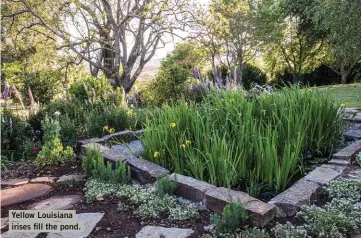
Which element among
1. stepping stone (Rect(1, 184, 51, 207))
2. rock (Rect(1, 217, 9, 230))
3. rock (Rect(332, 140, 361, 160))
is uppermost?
rock (Rect(332, 140, 361, 160))

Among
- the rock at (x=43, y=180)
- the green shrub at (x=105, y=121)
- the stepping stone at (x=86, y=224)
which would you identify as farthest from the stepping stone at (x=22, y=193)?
the green shrub at (x=105, y=121)

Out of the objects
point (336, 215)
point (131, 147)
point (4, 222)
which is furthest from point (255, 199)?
point (131, 147)

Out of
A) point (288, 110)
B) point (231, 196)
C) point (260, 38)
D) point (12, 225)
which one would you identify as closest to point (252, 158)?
point (231, 196)

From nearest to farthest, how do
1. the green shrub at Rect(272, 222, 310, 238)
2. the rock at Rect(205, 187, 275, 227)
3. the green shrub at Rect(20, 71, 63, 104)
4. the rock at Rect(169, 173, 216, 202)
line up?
1. the green shrub at Rect(272, 222, 310, 238)
2. the rock at Rect(205, 187, 275, 227)
3. the rock at Rect(169, 173, 216, 202)
4. the green shrub at Rect(20, 71, 63, 104)

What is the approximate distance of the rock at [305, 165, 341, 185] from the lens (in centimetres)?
219

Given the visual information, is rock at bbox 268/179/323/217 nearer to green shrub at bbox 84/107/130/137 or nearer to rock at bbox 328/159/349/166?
rock at bbox 328/159/349/166

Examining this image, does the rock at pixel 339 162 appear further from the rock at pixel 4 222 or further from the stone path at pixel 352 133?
the rock at pixel 4 222

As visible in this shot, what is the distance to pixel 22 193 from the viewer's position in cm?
252

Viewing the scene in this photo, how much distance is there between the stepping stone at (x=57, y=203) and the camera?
2.26 m

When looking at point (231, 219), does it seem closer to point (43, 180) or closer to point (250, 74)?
point (43, 180)

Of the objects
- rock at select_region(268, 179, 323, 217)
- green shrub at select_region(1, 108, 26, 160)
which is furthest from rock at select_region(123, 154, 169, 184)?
green shrub at select_region(1, 108, 26, 160)

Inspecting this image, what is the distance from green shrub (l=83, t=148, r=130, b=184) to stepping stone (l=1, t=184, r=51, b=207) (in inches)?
14.7

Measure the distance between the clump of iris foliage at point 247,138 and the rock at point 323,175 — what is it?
14 centimetres

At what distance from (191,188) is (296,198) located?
0.68 meters
